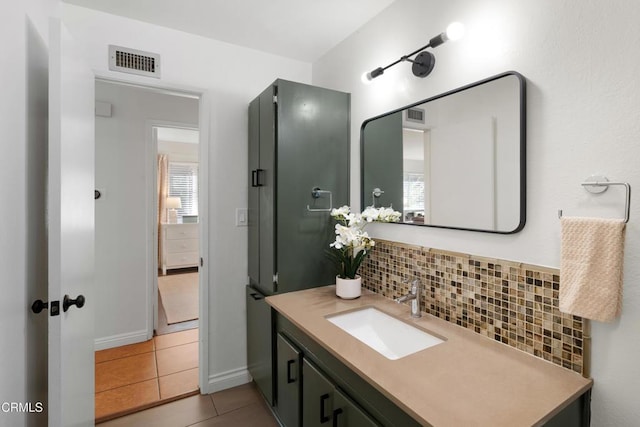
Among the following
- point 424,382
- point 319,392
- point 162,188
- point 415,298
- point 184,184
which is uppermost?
point 184,184

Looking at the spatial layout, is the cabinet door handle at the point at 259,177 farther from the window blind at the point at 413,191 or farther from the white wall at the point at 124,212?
the white wall at the point at 124,212

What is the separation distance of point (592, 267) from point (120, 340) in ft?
11.2

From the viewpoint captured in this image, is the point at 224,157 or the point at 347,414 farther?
the point at 224,157

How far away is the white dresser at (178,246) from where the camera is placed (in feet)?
18.7

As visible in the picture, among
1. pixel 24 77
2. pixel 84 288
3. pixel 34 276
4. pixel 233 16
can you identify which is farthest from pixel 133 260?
pixel 233 16

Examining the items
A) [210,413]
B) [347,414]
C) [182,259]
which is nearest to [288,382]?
[347,414]

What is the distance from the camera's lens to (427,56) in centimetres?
149

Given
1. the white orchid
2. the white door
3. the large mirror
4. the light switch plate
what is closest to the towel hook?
the white orchid

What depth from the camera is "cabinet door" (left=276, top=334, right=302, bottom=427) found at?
Result: 149cm

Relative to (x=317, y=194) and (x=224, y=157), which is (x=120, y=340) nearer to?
(x=224, y=157)

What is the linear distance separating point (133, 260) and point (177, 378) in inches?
46.1

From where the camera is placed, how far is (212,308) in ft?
7.18

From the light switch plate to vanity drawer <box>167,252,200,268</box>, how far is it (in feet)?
13.5

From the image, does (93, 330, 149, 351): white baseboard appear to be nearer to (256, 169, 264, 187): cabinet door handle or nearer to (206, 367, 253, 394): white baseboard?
(206, 367, 253, 394): white baseboard
